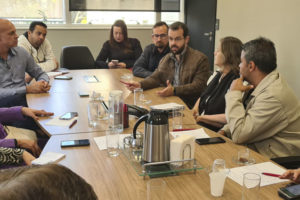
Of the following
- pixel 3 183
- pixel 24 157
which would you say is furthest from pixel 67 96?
pixel 3 183

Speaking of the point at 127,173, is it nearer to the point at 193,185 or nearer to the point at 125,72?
the point at 193,185

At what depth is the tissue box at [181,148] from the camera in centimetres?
153

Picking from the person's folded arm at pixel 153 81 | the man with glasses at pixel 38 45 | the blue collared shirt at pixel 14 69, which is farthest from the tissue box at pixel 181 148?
the man with glasses at pixel 38 45

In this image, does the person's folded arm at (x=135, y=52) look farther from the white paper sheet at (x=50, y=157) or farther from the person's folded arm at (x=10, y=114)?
the white paper sheet at (x=50, y=157)

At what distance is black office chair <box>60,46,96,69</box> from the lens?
509 cm

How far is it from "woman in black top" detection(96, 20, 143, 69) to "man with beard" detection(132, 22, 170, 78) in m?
0.82

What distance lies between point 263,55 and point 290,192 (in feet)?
3.29

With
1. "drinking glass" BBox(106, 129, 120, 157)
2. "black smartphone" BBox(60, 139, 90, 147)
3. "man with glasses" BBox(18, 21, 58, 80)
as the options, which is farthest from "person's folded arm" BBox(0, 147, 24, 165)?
"man with glasses" BBox(18, 21, 58, 80)

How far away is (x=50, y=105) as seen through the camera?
8.96ft

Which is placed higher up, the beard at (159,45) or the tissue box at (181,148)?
the beard at (159,45)

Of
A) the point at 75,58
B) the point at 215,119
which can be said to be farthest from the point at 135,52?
the point at 215,119

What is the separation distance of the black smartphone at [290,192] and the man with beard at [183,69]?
5.95ft

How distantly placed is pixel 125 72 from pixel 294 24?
83.3 inches

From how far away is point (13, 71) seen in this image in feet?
11.1
